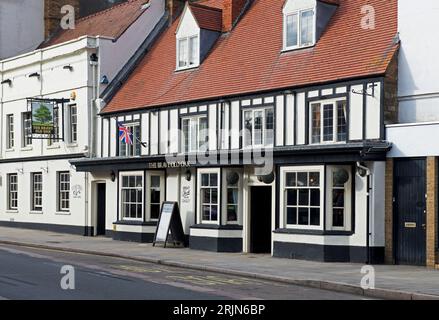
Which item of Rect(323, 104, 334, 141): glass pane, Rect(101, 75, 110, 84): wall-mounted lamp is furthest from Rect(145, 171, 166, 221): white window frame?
Rect(323, 104, 334, 141): glass pane

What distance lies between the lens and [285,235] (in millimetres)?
21047

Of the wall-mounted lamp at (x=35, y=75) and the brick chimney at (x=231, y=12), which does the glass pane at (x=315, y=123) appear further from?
the wall-mounted lamp at (x=35, y=75)

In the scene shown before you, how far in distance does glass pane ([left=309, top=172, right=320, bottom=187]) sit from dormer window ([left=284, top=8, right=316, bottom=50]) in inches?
178

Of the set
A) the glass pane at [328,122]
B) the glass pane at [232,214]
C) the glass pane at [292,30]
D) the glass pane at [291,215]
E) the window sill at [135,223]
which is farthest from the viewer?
the window sill at [135,223]

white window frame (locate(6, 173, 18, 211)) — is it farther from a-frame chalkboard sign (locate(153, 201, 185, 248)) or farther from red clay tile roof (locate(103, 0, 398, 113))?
a-frame chalkboard sign (locate(153, 201, 185, 248))

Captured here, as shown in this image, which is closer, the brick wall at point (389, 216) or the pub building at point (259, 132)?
the brick wall at point (389, 216)

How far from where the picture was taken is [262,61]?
23.8 metres

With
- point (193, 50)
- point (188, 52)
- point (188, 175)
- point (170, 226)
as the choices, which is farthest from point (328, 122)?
point (188, 52)

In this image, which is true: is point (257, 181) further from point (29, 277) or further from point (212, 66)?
point (29, 277)

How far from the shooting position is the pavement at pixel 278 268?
14.8m

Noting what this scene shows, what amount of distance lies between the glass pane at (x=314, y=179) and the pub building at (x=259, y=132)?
3cm

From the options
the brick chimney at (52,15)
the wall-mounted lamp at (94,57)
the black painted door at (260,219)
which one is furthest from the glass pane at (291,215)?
the brick chimney at (52,15)
